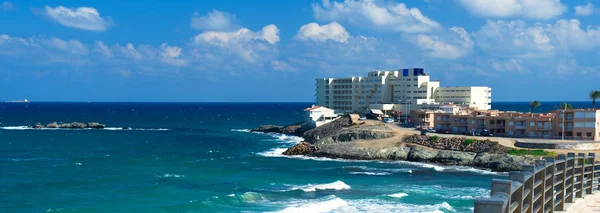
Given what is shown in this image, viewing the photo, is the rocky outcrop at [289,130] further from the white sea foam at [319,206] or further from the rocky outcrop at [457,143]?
the white sea foam at [319,206]

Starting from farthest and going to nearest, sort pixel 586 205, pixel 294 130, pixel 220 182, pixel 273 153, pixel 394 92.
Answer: pixel 394 92 < pixel 294 130 < pixel 273 153 < pixel 220 182 < pixel 586 205

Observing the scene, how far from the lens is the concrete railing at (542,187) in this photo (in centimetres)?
803

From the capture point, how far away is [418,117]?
9212 centimetres

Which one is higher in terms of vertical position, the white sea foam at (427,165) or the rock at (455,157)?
the rock at (455,157)

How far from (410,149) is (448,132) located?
14.3m

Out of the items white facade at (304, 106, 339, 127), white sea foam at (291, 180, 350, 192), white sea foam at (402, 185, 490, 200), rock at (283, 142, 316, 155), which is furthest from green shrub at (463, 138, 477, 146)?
white facade at (304, 106, 339, 127)

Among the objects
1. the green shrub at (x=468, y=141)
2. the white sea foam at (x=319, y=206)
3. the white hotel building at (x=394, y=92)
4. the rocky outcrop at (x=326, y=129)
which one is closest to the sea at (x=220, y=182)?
the white sea foam at (x=319, y=206)

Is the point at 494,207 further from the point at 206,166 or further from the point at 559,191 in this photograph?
the point at 206,166

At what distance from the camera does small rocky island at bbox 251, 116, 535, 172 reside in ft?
194

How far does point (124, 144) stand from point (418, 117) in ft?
144

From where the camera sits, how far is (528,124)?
237 feet

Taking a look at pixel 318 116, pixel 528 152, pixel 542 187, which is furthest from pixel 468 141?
pixel 542 187

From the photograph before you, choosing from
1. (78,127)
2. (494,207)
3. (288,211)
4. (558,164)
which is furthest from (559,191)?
(78,127)

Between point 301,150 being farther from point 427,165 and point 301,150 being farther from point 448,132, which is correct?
point 448,132
